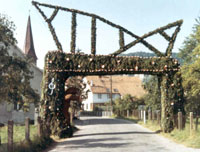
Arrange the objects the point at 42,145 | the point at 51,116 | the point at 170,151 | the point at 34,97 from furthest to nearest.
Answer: the point at 51,116 < the point at 34,97 < the point at 42,145 < the point at 170,151

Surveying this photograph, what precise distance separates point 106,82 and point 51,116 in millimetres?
56830

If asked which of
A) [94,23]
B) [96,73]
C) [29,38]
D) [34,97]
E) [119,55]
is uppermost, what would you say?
[29,38]

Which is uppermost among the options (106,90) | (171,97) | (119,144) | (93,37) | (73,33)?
(73,33)

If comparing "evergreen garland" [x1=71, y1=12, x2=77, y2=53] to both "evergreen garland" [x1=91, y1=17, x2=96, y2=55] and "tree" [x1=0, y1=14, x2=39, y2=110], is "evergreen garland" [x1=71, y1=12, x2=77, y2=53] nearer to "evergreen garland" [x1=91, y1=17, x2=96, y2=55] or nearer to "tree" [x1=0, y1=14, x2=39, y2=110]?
"evergreen garland" [x1=91, y1=17, x2=96, y2=55]

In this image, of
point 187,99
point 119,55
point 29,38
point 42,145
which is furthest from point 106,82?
point 42,145

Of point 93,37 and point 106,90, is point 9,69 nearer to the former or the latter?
point 93,37

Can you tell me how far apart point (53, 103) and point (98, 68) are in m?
3.16

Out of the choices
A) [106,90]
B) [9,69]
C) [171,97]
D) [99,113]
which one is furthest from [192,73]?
[106,90]

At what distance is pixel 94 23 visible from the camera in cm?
1655

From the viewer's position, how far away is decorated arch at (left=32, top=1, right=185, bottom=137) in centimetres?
1583

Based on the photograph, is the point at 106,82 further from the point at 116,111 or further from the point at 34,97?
the point at 34,97

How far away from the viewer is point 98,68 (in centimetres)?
1623

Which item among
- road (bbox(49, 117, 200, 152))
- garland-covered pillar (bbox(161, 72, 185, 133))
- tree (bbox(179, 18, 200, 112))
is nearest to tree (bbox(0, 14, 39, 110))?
road (bbox(49, 117, 200, 152))

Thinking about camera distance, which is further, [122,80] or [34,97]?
[122,80]
